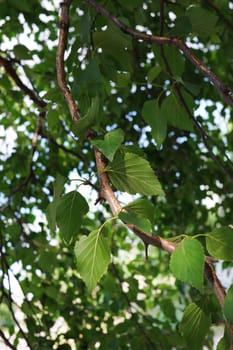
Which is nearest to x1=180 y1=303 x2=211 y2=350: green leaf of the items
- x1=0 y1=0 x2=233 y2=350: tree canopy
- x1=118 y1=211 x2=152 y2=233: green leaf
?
x1=0 y1=0 x2=233 y2=350: tree canopy

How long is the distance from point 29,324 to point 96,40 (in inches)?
24.4

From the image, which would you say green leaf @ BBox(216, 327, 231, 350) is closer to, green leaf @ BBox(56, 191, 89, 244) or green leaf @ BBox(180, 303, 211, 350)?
green leaf @ BBox(180, 303, 211, 350)

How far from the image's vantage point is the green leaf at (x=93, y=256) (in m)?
0.36

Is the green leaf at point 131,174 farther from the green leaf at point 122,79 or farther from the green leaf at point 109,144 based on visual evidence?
the green leaf at point 122,79

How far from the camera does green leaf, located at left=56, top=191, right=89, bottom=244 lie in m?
0.38

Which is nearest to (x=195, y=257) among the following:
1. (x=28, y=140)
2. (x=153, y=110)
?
(x=153, y=110)

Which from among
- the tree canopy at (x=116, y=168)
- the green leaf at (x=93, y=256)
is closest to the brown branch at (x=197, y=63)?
the tree canopy at (x=116, y=168)

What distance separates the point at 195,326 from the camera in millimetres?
399

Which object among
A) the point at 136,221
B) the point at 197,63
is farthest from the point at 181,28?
the point at 136,221

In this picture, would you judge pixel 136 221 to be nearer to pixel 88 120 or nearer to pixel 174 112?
pixel 88 120

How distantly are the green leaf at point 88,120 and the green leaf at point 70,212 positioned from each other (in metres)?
0.04

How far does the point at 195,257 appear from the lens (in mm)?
313

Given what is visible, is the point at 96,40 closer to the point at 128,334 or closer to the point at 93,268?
the point at 93,268

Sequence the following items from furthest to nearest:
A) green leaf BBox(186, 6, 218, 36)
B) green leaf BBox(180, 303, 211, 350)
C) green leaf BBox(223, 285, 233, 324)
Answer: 1. green leaf BBox(186, 6, 218, 36)
2. green leaf BBox(180, 303, 211, 350)
3. green leaf BBox(223, 285, 233, 324)
